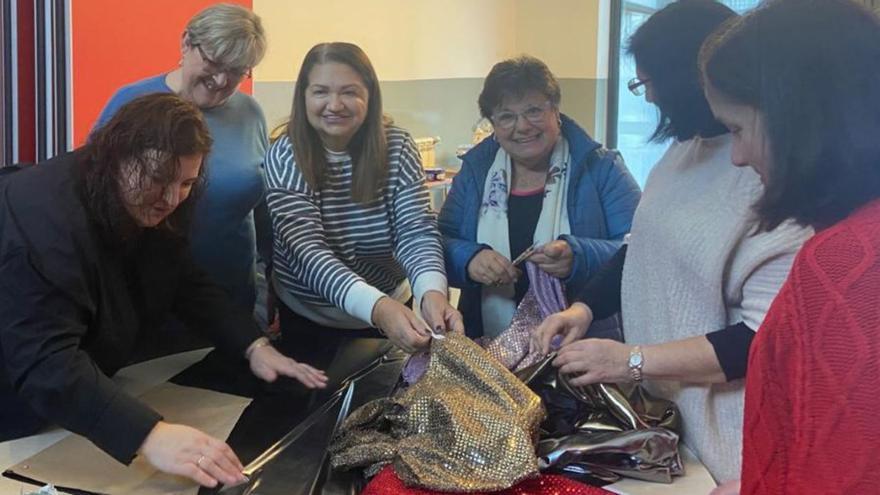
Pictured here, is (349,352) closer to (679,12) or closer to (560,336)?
(560,336)

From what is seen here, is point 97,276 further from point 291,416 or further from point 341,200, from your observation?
point 341,200

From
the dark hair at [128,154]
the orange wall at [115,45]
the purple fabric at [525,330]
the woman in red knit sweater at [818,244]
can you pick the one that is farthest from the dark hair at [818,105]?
the orange wall at [115,45]

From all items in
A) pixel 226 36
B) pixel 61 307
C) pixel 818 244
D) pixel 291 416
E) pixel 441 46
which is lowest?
pixel 291 416

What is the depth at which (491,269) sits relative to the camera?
153 cm

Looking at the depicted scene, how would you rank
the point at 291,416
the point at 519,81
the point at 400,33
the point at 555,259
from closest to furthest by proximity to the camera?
the point at 291,416, the point at 555,259, the point at 519,81, the point at 400,33

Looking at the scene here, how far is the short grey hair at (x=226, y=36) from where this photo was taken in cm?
154

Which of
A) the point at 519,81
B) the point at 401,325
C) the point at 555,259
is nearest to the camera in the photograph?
the point at 401,325

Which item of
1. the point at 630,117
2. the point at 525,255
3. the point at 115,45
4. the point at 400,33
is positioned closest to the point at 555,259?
the point at 525,255

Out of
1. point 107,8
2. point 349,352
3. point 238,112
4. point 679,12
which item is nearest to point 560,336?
point 349,352

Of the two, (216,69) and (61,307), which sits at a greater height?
(216,69)

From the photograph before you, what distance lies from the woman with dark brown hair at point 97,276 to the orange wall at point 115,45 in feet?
3.00

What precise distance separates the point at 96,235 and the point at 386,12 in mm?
2828

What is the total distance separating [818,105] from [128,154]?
805 millimetres

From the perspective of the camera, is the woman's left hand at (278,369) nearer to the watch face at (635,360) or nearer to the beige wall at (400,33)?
the watch face at (635,360)
